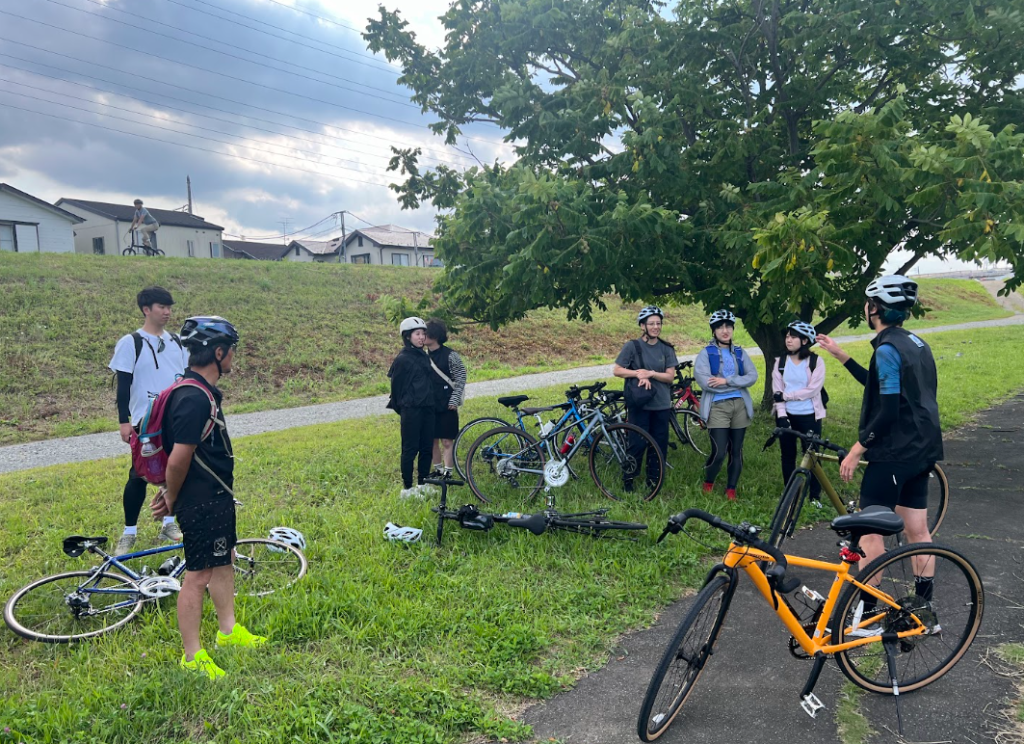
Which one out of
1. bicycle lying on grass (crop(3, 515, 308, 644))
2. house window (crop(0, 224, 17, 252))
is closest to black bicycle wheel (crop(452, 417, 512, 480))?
bicycle lying on grass (crop(3, 515, 308, 644))

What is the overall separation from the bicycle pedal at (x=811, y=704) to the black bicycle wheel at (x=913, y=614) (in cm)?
21

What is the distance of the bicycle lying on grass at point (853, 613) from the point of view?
313 centimetres

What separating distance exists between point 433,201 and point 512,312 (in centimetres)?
269

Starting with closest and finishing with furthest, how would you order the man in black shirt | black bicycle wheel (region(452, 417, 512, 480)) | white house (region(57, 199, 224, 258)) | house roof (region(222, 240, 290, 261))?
the man in black shirt, black bicycle wheel (region(452, 417, 512, 480)), white house (region(57, 199, 224, 258)), house roof (region(222, 240, 290, 261))

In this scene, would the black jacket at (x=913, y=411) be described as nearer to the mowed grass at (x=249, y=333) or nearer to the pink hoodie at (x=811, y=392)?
the pink hoodie at (x=811, y=392)

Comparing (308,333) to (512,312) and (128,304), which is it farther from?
(512,312)

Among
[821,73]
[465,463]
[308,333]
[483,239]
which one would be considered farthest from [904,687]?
[308,333]

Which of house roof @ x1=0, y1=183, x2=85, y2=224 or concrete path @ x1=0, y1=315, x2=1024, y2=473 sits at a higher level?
house roof @ x1=0, y1=183, x2=85, y2=224

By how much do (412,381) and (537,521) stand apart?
2102 millimetres

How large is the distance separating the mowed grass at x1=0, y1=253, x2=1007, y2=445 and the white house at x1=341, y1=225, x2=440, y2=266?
29.3 meters

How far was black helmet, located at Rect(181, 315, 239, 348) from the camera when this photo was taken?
3.64 meters

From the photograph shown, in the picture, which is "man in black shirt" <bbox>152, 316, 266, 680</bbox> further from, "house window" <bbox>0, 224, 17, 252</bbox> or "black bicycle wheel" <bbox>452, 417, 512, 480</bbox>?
"house window" <bbox>0, 224, 17, 252</bbox>

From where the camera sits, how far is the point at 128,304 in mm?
19531

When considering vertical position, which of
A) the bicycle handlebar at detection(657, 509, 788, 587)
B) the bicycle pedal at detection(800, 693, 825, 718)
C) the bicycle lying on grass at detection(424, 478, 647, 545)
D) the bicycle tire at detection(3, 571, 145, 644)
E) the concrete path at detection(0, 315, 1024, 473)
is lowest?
the concrete path at detection(0, 315, 1024, 473)
